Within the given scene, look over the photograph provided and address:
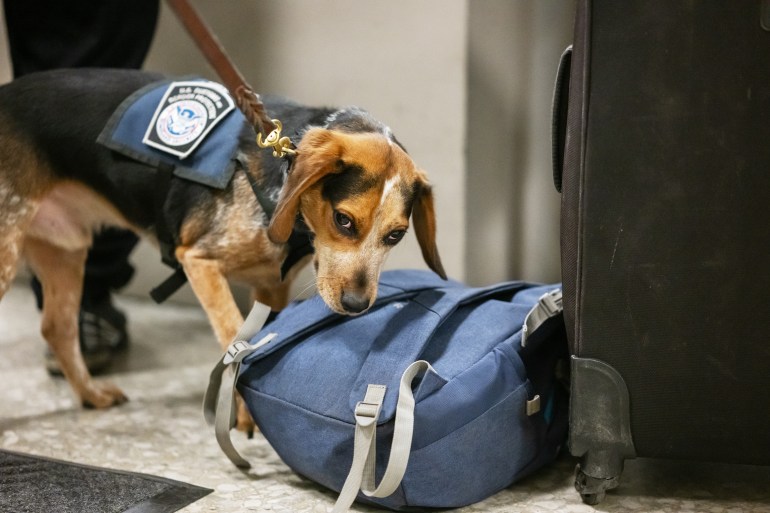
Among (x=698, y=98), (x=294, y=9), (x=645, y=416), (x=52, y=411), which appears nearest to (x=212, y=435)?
(x=52, y=411)

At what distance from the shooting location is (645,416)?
5.17ft

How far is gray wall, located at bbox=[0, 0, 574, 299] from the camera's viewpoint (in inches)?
109

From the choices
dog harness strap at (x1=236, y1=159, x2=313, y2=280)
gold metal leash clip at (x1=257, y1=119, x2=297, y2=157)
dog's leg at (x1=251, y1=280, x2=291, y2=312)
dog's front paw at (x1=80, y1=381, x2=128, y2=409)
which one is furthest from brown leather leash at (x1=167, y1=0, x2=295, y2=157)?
dog's front paw at (x1=80, y1=381, x2=128, y2=409)

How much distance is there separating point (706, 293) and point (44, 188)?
166 centimetres

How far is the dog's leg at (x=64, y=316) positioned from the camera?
7.80ft

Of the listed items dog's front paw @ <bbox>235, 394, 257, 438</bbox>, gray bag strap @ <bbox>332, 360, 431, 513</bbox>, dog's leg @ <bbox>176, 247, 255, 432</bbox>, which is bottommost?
dog's front paw @ <bbox>235, 394, 257, 438</bbox>

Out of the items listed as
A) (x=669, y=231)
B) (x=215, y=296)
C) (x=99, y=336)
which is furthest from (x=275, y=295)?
(x=669, y=231)

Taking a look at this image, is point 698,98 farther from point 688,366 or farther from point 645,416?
point 645,416

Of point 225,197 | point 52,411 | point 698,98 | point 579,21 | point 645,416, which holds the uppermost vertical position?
point 579,21

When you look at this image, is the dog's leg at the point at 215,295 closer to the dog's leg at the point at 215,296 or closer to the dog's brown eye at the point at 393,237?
the dog's leg at the point at 215,296

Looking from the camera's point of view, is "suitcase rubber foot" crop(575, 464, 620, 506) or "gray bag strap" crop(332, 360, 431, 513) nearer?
"gray bag strap" crop(332, 360, 431, 513)

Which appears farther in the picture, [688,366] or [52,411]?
[52,411]

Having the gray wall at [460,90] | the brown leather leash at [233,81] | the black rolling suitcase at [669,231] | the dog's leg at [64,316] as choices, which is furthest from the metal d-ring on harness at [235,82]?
the gray wall at [460,90]

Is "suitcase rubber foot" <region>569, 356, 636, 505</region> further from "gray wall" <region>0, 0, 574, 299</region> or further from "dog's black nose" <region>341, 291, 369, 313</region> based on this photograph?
"gray wall" <region>0, 0, 574, 299</region>
